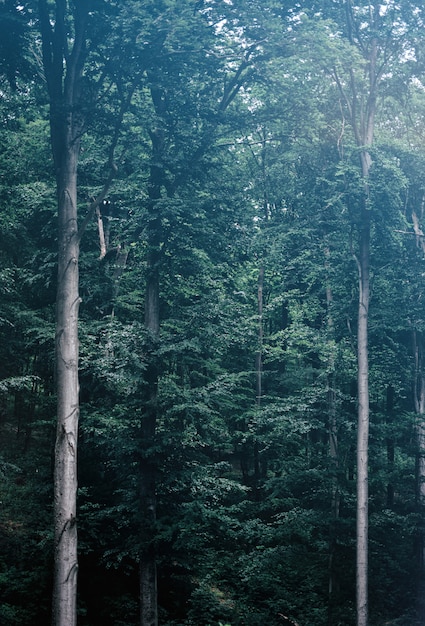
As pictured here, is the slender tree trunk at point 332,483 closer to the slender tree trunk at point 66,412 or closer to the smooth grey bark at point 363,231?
the smooth grey bark at point 363,231

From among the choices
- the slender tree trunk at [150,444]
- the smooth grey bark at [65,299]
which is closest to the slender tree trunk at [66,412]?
the smooth grey bark at [65,299]

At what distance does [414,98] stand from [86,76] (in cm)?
1013

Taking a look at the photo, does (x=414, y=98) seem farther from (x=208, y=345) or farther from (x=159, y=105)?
(x=208, y=345)

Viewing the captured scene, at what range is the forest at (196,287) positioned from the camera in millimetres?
8500

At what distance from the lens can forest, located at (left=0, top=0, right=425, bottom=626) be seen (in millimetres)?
8500

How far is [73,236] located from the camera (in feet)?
26.3

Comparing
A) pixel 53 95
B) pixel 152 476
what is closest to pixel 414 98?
pixel 53 95

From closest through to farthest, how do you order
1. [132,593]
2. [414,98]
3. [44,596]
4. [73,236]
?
[73,236], [44,596], [132,593], [414,98]

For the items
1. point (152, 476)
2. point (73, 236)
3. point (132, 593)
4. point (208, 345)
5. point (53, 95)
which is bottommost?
point (132, 593)

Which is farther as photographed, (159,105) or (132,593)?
(132,593)

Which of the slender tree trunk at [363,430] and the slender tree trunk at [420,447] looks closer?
the slender tree trunk at [363,430]

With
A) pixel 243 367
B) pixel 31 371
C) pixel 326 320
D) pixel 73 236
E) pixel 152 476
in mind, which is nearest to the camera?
pixel 73 236

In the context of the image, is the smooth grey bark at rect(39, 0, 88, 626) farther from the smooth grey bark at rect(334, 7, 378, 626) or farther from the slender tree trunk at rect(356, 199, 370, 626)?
the slender tree trunk at rect(356, 199, 370, 626)

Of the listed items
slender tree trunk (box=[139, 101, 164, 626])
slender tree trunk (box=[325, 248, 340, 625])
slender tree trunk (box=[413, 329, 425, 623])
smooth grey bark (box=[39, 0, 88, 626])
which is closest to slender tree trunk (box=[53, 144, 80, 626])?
smooth grey bark (box=[39, 0, 88, 626])
